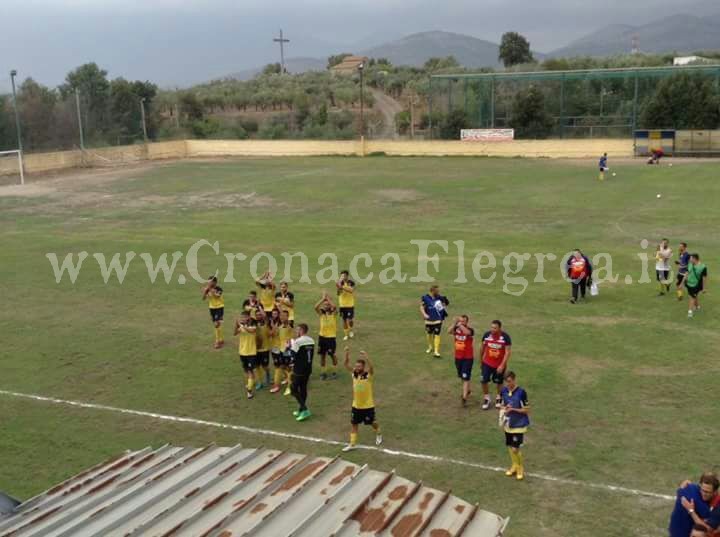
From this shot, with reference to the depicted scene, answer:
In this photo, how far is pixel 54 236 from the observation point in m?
28.4

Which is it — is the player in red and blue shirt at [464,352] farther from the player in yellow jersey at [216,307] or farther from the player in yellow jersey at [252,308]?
the player in yellow jersey at [216,307]

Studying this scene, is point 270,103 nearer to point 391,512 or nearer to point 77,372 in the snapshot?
point 77,372

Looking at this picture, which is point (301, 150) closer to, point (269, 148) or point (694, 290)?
point (269, 148)

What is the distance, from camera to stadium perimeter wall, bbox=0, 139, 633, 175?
50219mm

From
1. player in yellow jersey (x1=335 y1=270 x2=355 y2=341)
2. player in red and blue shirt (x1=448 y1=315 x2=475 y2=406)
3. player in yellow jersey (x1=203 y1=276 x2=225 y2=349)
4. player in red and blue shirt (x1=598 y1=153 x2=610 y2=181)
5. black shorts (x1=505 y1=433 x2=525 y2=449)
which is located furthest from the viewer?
player in red and blue shirt (x1=598 y1=153 x2=610 y2=181)

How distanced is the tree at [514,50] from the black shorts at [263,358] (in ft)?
336

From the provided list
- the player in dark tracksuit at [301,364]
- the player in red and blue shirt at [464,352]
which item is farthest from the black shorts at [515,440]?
the player in dark tracksuit at [301,364]

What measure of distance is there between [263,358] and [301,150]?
46.9m

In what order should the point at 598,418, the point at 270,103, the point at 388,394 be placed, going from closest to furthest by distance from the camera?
the point at 598,418, the point at 388,394, the point at 270,103

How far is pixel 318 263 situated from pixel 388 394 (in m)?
10.1

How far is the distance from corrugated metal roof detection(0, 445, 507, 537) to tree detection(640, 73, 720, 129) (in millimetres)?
50681

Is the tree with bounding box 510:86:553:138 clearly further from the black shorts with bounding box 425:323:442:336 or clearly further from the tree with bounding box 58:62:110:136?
the black shorts with bounding box 425:323:442:336

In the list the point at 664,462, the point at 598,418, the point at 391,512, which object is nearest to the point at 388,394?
the point at 598,418

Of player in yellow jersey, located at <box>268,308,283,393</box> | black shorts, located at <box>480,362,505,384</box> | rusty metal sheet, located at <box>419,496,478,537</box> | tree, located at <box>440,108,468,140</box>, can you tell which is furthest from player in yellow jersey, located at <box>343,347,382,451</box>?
tree, located at <box>440,108,468,140</box>
